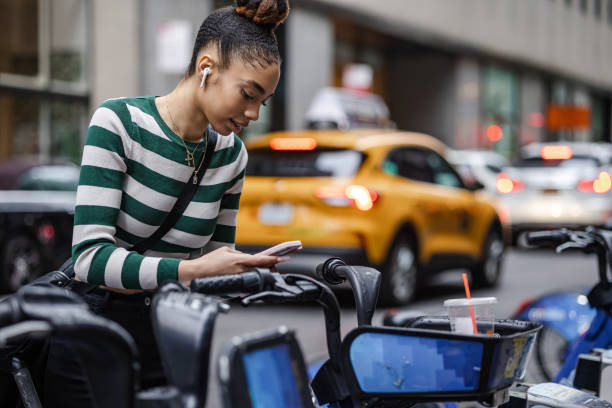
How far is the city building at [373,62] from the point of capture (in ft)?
52.0

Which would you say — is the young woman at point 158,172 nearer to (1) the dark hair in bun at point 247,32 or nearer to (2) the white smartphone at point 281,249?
(1) the dark hair in bun at point 247,32

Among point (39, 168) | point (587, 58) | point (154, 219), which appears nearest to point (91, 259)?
point (154, 219)

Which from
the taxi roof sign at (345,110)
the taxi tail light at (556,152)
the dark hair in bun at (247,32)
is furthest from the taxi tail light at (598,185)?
the dark hair in bun at (247,32)

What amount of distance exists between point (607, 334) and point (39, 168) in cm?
930

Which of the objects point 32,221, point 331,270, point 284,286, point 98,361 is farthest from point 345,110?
point 98,361

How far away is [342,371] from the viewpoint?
1.83 m

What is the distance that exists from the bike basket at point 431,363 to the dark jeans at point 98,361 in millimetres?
456

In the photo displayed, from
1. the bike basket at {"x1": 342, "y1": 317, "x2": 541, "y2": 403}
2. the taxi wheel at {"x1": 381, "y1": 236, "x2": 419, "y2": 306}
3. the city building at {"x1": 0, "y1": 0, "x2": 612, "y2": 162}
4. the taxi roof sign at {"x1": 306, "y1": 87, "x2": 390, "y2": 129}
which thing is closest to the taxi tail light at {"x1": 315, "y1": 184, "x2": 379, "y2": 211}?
the taxi wheel at {"x1": 381, "y1": 236, "x2": 419, "y2": 306}

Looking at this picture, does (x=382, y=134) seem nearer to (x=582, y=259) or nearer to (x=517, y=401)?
(x=582, y=259)

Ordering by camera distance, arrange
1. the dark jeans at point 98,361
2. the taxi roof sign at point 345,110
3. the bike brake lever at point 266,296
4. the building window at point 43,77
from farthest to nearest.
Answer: the taxi roof sign at point 345,110 < the building window at point 43,77 < the bike brake lever at point 266,296 < the dark jeans at point 98,361

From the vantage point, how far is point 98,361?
63.3 inches

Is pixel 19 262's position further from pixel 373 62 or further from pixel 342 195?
pixel 373 62

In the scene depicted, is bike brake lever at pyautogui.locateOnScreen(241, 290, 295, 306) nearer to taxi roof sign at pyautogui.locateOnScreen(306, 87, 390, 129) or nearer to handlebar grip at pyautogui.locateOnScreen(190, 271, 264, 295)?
handlebar grip at pyautogui.locateOnScreen(190, 271, 264, 295)

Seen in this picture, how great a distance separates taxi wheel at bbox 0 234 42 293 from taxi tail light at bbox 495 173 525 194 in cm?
902
